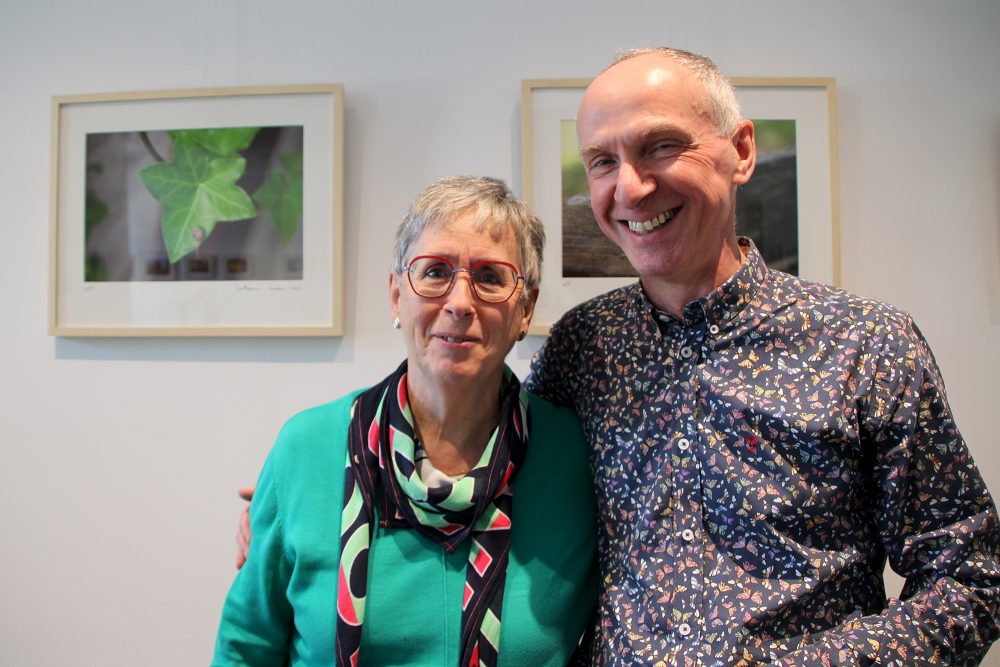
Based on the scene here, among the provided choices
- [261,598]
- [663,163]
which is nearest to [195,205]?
[261,598]

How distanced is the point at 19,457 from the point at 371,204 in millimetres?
1275

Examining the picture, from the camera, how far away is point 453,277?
1.05 meters

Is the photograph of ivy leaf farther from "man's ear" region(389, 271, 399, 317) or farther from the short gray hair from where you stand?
the short gray hair

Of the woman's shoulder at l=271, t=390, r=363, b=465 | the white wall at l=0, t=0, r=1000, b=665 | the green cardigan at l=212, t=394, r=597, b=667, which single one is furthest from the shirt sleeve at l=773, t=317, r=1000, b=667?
the white wall at l=0, t=0, r=1000, b=665

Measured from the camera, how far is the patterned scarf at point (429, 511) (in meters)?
0.98

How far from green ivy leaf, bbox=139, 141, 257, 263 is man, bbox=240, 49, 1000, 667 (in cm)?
115

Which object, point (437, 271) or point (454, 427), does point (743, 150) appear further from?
point (454, 427)

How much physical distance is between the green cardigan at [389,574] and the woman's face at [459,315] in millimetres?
202

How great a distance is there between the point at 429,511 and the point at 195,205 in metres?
1.23

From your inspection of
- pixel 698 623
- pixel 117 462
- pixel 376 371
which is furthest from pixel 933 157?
pixel 117 462

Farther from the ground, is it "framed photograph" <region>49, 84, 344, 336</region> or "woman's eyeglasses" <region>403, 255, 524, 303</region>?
"framed photograph" <region>49, 84, 344, 336</region>

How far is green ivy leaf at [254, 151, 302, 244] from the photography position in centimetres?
→ 174

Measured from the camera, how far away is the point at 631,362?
109cm

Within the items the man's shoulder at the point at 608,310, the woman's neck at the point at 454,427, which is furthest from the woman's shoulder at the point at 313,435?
the man's shoulder at the point at 608,310
